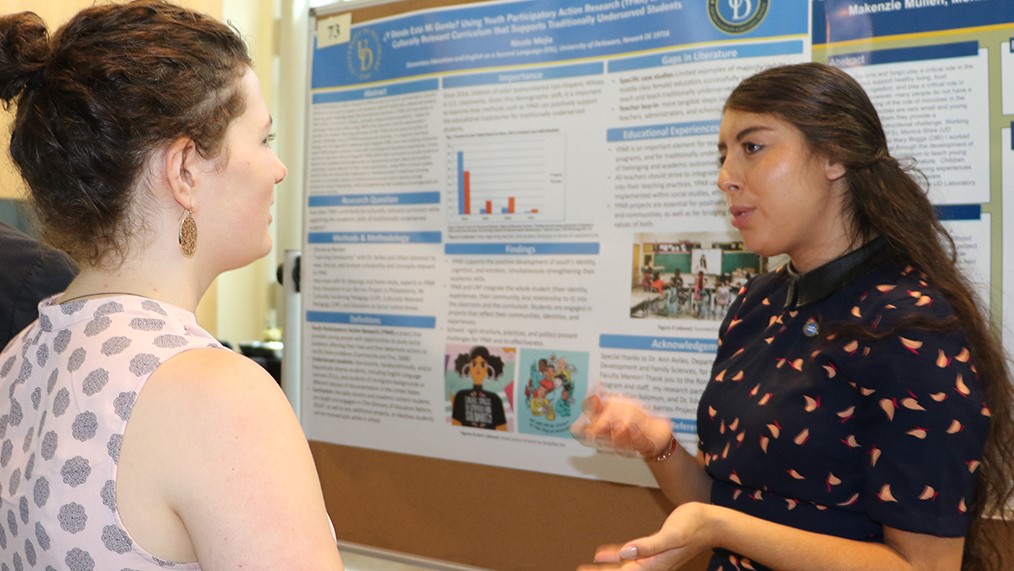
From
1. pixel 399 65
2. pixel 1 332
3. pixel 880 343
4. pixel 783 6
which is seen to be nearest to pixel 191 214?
pixel 1 332

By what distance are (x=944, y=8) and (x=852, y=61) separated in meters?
0.20

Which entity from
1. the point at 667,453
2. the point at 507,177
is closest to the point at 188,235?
the point at 667,453

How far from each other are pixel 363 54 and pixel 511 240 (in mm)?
794

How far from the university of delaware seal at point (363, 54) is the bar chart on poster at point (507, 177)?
39 cm

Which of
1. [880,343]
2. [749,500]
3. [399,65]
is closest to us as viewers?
[880,343]

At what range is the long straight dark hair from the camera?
4.50 feet

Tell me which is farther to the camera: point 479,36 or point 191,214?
point 479,36

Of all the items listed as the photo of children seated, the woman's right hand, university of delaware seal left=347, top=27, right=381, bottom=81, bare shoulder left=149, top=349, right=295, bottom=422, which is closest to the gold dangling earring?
bare shoulder left=149, top=349, right=295, bottom=422

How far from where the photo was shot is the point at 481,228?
2.41 metres

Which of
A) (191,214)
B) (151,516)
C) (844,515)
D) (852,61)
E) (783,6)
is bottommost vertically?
(844,515)

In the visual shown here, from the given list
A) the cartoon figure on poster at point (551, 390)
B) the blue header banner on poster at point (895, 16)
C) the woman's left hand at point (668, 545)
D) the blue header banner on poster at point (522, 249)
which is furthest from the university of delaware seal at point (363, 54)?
the woman's left hand at point (668, 545)

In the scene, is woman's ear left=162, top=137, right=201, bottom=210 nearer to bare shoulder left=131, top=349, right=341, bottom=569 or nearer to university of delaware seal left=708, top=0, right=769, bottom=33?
bare shoulder left=131, top=349, right=341, bottom=569

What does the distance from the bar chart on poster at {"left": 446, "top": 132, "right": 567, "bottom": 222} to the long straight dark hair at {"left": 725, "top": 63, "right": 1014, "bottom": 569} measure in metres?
0.80

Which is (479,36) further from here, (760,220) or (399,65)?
(760,220)
